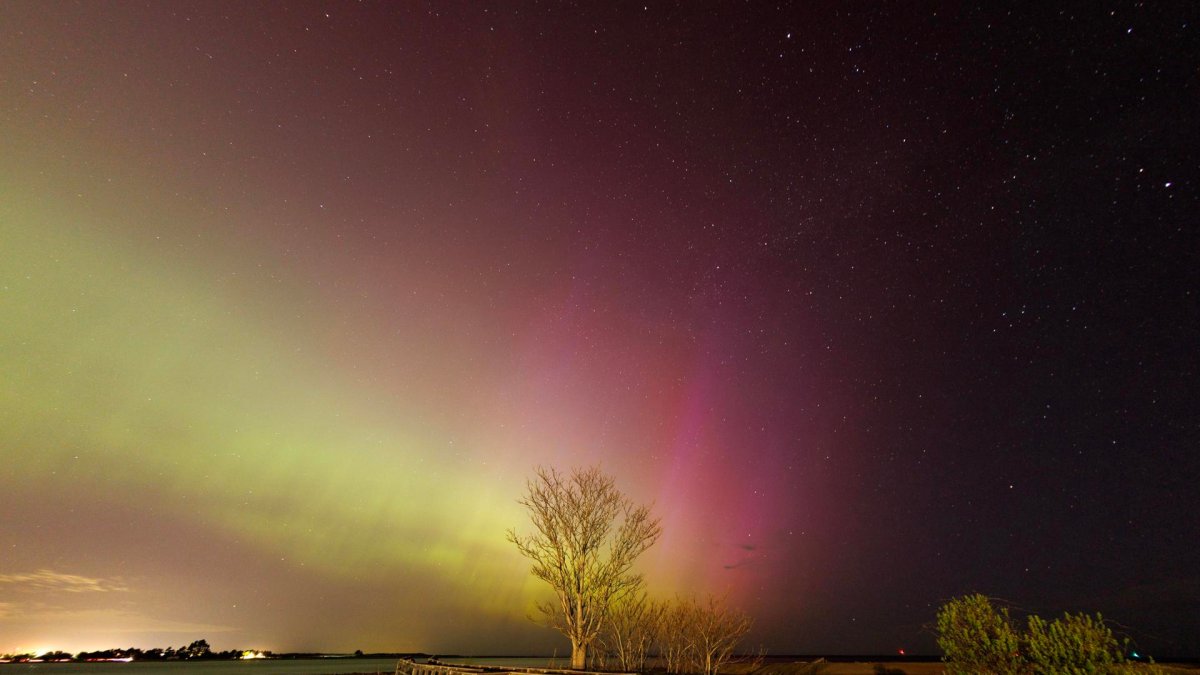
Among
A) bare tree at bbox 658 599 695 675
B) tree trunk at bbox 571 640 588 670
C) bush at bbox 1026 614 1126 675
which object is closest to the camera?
bush at bbox 1026 614 1126 675

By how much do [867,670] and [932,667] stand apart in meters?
9.56

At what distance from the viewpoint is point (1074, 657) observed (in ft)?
48.8

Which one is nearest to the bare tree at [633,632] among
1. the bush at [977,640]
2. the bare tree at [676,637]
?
the bare tree at [676,637]

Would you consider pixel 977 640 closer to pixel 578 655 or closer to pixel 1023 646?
pixel 1023 646

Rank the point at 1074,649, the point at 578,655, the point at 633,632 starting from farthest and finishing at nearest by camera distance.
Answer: the point at 633,632 → the point at 578,655 → the point at 1074,649

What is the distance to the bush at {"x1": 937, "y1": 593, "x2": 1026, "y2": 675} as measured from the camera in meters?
16.7

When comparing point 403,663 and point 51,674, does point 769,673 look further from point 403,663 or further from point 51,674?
point 51,674

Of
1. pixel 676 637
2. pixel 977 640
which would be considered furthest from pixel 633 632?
pixel 977 640

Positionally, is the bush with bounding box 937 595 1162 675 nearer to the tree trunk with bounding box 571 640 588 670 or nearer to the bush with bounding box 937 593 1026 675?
the bush with bounding box 937 593 1026 675

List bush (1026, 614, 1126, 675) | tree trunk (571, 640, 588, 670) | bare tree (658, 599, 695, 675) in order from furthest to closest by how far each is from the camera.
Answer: bare tree (658, 599, 695, 675) → tree trunk (571, 640, 588, 670) → bush (1026, 614, 1126, 675)

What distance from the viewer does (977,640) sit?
17688 millimetres

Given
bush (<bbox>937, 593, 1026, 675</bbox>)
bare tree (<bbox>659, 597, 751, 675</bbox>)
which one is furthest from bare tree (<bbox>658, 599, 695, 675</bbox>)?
bush (<bbox>937, 593, 1026, 675</bbox>)

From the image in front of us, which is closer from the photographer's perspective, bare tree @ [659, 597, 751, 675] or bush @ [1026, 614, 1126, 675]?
bush @ [1026, 614, 1126, 675]

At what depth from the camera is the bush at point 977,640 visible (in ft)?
54.7
